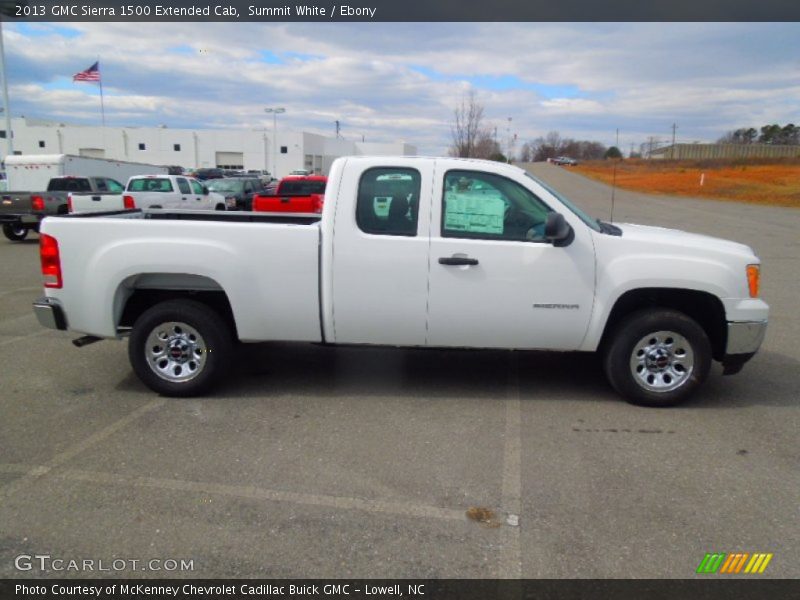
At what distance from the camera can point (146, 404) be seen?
4.81 metres

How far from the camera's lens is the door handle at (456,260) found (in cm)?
451

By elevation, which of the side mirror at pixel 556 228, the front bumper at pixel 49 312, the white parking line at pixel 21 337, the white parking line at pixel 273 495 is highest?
the side mirror at pixel 556 228

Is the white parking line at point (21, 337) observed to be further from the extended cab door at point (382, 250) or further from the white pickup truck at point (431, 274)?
the extended cab door at point (382, 250)

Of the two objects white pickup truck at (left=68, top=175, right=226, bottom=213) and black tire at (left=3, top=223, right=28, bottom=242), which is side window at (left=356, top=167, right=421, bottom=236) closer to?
white pickup truck at (left=68, top=175, right=226, bottom=213)

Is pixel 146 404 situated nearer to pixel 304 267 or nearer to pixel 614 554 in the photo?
pixel 304 267

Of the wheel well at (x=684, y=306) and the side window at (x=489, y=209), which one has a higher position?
the side window at (x=489, y=209)

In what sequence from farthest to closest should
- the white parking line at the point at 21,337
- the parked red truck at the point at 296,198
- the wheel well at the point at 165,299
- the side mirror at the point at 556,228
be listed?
the parked red truck at the point at 296,198 → the white parking line at the point at 21,337 → the wheel well at the point at 165,299 → the side mirror at the point at 556,228

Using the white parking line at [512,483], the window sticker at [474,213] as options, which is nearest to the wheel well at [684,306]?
the white parking line at [512,483]

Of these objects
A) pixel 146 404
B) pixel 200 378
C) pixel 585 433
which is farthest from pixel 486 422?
pixel 146 404

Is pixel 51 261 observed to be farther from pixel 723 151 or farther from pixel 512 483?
pixel 723 151

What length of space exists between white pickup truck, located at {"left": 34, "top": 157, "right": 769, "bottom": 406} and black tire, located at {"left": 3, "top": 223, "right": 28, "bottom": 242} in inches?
557

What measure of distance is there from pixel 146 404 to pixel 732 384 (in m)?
5.20

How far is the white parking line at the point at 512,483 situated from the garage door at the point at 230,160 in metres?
88.6
